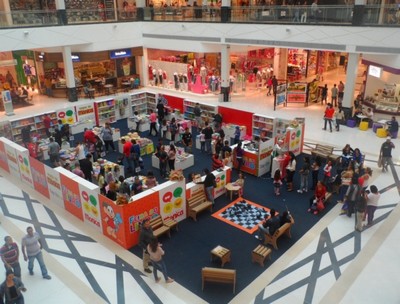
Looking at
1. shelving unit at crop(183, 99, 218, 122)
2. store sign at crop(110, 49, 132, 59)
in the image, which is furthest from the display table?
store sign at crop(110, 49, 132, 59)

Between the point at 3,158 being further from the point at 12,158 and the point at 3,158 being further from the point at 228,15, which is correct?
the point at 228,15

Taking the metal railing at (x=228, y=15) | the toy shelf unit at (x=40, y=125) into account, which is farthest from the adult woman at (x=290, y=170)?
the toy shelf unit at (x=40, y=125)

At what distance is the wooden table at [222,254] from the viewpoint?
1010 centimetres

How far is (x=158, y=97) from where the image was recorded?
23.2 m

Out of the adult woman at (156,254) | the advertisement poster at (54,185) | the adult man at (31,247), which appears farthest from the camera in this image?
the advertisement poster at (54,185)

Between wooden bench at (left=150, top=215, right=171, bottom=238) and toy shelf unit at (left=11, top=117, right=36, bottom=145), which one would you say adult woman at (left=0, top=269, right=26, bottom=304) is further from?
toy shelf unit at (left=11, top=117, right=36, bottom=145)

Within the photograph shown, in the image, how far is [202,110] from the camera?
21828mm

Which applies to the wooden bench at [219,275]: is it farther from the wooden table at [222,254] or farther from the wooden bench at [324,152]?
the wooden bench at [324,152]

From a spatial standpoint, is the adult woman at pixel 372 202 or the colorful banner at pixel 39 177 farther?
Result: the colorful banner at pixel 39 177

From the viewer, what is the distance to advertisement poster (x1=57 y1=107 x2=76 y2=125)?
20.8m

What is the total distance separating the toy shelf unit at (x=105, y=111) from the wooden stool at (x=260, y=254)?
14688mm

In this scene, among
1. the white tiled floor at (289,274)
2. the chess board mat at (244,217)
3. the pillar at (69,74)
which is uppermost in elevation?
the pillar at (69,74)

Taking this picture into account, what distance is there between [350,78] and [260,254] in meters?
13.8

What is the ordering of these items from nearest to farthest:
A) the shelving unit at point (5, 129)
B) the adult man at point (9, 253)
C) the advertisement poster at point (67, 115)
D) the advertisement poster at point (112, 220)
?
the adult man at point (9, 253), the advertisement poster at point (112, 220), the shelving unit at point (5, 129), the advertisement poster at point (67, 115)
